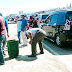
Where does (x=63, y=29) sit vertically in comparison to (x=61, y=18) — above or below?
below

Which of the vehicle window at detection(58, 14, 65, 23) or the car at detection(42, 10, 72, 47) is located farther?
the vehicle window at detection(58, 14, 65, 23)

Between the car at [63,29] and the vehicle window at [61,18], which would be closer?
the car at [63,29]

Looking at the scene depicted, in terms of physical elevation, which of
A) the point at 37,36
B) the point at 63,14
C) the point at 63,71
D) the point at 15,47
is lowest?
the point at 63,71

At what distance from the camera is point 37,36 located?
6.62 m

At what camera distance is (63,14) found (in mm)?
8477

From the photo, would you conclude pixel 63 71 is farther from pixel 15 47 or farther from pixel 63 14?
pixel 63 14

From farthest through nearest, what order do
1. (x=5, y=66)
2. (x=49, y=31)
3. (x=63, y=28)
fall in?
(x=49, y=31) < (x=63, y=28) < (x=5, y=66)

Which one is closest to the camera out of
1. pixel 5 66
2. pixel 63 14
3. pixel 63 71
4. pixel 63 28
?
pixel 63 71

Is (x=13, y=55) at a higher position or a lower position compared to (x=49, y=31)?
lower

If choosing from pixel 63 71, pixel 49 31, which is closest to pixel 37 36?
pixel 63 71

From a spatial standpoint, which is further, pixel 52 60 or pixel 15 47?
pixel 15 47

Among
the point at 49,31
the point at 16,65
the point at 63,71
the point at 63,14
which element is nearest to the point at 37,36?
the point at 16,65

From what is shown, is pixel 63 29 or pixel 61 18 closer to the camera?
pixel 63 29

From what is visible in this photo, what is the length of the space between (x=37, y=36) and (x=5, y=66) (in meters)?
1.75
